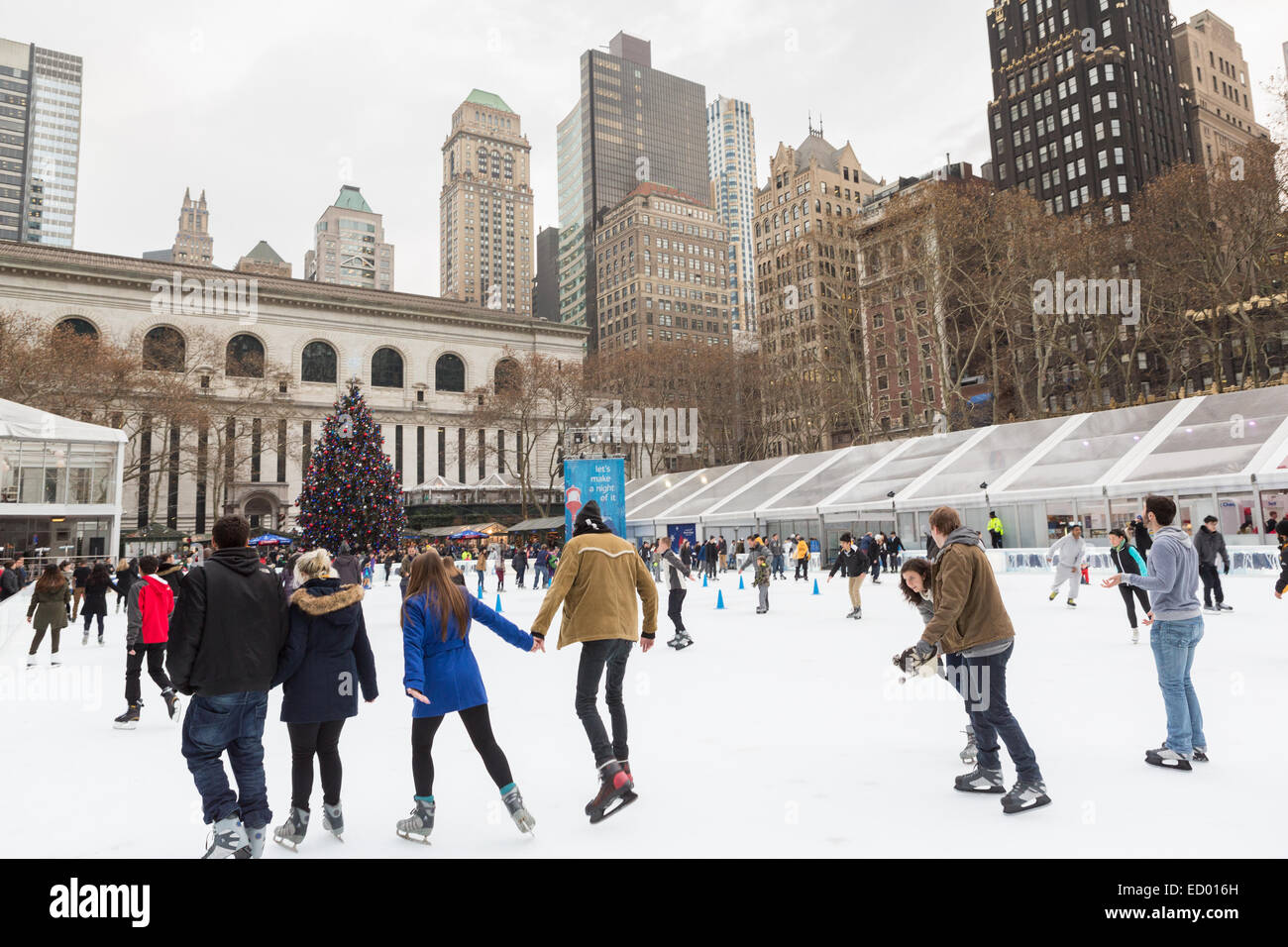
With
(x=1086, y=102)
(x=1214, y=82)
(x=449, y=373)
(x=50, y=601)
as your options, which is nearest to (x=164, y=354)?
→ (x=449, y=373)

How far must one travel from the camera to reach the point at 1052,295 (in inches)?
1298

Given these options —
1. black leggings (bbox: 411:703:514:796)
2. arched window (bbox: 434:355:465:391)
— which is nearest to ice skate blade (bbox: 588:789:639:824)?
black leggings (bbox: 411:703:514:796)

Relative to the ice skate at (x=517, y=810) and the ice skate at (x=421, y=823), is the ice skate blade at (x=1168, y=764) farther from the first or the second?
the ice skate at (x=421, y=823)

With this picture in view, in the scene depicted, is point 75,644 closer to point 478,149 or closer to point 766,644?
point 766,644

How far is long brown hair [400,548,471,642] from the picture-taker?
3.74m

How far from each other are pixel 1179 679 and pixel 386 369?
219ft

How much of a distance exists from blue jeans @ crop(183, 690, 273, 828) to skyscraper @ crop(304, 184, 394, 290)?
592ft

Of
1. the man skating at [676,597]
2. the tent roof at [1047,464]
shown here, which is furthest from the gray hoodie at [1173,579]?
the tent roof at [1047,464]

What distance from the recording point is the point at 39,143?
453 ft

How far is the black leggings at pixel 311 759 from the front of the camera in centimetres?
365

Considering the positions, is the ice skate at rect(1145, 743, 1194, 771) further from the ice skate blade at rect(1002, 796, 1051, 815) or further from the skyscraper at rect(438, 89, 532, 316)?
the skyscraper at rect(438, 89, 532, 316)

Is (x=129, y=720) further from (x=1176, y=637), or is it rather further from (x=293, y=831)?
(x=1176, y=637)
